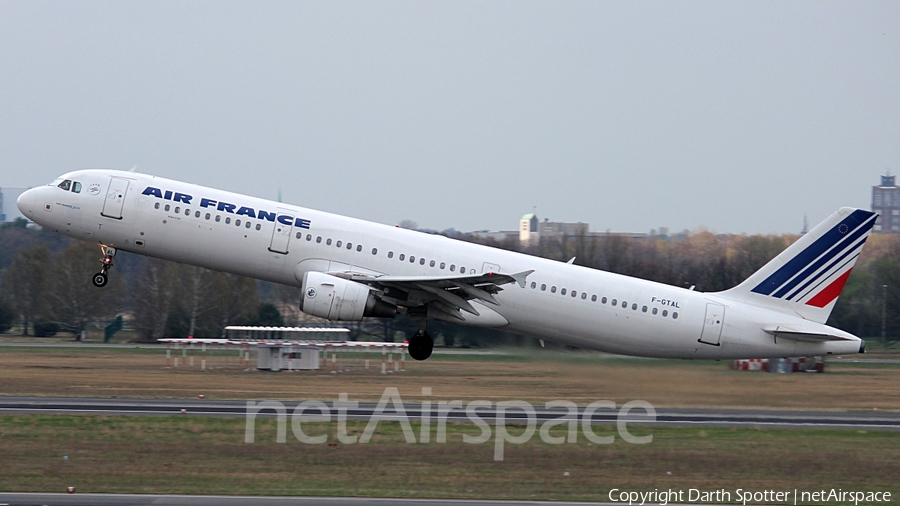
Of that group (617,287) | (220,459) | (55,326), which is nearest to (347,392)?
(617,287)

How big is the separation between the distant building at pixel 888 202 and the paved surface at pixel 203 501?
174 m

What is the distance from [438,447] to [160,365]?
26787 millimetres

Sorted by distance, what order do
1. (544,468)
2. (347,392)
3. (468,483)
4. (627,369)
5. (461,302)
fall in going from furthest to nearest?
(347,392), (627,369), (461,302), (544,468), (468,483)

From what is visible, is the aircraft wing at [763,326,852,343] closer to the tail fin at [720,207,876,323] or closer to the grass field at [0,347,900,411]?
the tail fin at [720,207,876,323]

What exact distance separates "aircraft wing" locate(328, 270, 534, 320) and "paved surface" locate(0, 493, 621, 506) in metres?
8.52

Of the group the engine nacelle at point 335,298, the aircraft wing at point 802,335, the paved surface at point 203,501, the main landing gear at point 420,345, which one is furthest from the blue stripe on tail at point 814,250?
the paved surface at point 203,501

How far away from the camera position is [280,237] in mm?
30094

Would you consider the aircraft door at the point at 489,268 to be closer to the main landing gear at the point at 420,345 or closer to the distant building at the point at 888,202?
the main landing gear at the point at 420,345

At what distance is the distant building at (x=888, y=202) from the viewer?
179 metres

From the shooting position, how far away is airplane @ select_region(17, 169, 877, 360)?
3003 cm

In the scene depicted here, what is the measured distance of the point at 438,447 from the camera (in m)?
25.6

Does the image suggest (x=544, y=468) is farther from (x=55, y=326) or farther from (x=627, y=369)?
(x=55, y=326)

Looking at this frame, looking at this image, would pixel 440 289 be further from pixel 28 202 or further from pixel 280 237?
pixel 28 202

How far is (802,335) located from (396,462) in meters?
14.0
